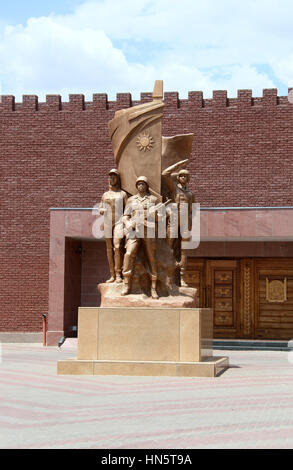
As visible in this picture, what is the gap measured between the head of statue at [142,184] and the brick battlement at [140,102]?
10930 millimetres

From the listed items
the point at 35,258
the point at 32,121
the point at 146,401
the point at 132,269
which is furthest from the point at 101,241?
the point at 146,401

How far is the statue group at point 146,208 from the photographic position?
12375 millimetres

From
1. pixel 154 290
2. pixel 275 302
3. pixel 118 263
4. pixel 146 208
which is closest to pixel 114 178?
pixel 146 208

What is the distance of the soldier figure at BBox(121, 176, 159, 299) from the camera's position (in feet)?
40.2

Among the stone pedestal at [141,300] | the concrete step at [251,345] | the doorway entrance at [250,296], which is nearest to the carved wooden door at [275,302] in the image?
the doorway entrance at [250,296]

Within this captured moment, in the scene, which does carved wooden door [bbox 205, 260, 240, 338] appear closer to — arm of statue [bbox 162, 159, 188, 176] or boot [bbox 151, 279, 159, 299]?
arm of statue [bbox 162, 159, 188, 176]

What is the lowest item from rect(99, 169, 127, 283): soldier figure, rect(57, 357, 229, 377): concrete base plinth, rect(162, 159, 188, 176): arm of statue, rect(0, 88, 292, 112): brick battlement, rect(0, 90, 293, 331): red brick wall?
rect(57, 357, 229, 377): concrete base plinth

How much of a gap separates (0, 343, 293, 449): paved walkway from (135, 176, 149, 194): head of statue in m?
3.33

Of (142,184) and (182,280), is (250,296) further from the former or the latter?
(142,184)

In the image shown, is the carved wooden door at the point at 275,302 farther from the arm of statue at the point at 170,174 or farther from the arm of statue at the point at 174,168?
the arm of statue at the point at 170,174

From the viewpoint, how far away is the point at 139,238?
12.4m

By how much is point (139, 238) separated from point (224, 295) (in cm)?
1055

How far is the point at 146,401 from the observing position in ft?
27.4

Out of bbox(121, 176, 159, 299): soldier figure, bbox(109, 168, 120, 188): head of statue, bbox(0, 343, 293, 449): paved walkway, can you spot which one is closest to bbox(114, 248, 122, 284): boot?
bbox(121, 176, 159, 299): soldier figure
